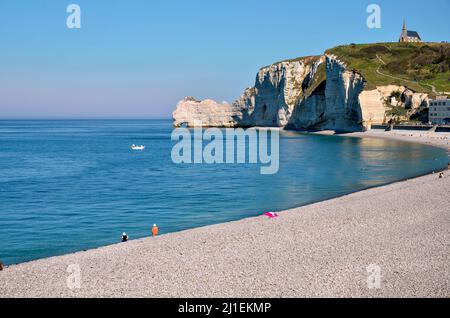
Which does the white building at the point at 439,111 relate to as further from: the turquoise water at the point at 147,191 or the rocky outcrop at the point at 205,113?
the rocky outcrop at the point at 205,113

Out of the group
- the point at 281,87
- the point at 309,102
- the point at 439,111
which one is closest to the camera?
the point at 439,111

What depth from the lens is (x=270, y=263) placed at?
660 inches

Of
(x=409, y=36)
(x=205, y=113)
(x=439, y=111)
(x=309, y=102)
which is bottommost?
(x=439, y=111)

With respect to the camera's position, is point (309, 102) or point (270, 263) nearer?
point (270, 263)

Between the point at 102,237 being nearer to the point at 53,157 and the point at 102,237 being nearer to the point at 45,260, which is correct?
the point at 45,260

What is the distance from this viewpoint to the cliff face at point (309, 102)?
104 meters

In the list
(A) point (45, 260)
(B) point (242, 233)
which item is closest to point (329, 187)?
(B) point (242, 233)

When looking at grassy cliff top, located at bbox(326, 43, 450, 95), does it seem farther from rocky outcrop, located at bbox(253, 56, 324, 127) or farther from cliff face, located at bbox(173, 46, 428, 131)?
rocky outcrop, located at bbox(253, 56, 324, 127)

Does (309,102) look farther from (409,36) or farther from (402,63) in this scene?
(409,36)

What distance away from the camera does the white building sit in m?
91.0

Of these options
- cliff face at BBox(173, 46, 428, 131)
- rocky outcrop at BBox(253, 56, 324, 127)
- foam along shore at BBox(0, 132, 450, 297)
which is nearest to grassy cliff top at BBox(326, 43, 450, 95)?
cliff face at BBox(173, 46, 428, 131)

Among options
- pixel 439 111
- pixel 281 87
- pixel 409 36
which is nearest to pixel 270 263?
pixel 439 111

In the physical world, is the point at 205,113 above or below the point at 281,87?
below

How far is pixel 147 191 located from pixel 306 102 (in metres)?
93.1
